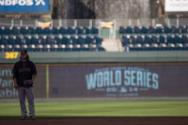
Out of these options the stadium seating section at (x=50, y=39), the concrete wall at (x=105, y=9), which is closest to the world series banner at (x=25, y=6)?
the stadium seating section at (x=50, y=39)

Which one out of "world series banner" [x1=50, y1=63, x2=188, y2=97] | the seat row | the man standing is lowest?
"world series banner" [x1=50, y1=63, x2=188, y2=97]

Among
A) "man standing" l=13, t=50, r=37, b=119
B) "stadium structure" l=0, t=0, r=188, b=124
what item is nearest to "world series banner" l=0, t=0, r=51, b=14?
"stadium structure" l=0, t=0, r=188, b=124

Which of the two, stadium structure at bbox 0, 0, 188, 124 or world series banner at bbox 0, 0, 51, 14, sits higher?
world series banner at bbox 0, 0, 51, 14

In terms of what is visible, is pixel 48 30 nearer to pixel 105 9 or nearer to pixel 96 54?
pixel 96 54

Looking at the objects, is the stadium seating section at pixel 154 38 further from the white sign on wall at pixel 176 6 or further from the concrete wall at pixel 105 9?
the concrete wall at pixel 105 9

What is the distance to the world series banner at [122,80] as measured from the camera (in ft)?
86.2

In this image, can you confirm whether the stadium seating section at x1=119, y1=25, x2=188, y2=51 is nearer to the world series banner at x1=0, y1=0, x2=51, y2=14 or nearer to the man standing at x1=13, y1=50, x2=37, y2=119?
the world series banner at x1=0, y1=0, x2=51, y2=14

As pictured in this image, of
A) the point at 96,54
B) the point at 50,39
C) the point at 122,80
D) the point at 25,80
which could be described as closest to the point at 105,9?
the point at 50,39

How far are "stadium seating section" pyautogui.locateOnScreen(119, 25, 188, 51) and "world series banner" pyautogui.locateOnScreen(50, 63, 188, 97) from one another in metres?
2.06

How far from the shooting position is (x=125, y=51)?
2750 centimetres

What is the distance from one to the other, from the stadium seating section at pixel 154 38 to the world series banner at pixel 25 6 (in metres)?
5.06

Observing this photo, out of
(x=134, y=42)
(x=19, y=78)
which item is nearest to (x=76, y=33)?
(x=134, y=42)

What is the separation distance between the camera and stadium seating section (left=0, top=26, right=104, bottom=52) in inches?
1118

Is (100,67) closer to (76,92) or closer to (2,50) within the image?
(76,92)
